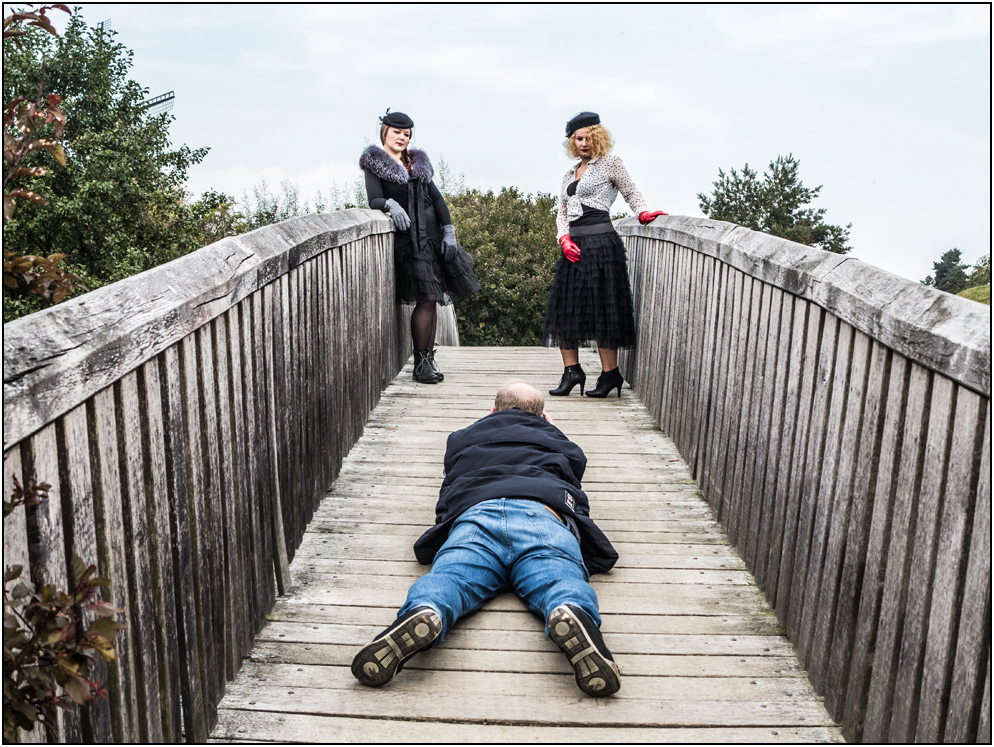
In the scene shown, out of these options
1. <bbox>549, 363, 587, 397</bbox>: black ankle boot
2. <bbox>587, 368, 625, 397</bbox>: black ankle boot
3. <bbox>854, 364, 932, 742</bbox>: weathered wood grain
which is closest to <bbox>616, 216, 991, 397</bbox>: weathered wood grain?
<bbox>854, 364, 932, 742</bbox>: weathered wood grain

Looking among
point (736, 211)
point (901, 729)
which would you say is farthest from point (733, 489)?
point (736, 211)

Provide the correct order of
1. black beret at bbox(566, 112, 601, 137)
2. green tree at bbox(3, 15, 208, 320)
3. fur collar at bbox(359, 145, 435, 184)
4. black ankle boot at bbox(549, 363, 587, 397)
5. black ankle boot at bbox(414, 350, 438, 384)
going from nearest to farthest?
black beret at bbox(566, 112, 601, 137), fur collar at bbox(359, 145, 435, 184), black ankle boot at bbox(549, 363, 587, 397), black ankle boot at bbox(414, 350, 438, 384), green tree at bbox(3, 15, 208, 320)

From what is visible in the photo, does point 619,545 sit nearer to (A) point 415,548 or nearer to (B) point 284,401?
(A) point 415,548

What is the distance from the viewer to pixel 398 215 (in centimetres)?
609

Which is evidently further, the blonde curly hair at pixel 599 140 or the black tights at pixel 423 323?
the black tights at pixel 423 323

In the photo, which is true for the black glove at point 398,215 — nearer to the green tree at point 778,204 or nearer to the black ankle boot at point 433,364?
the black ankle boot at point 433,364

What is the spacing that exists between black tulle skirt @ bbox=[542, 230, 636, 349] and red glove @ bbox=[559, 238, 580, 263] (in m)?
0.04

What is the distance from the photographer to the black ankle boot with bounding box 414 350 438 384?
6527mm

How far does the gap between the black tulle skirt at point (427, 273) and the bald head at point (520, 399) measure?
2.48 m

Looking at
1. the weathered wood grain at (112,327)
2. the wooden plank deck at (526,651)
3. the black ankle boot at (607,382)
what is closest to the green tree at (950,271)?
the black ankle boot at (607,382)

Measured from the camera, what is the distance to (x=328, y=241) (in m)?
4.15

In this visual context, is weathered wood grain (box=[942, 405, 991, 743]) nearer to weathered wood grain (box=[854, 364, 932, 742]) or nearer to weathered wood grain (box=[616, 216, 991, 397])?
weathered wood grain (box=[616, 216, 991, 397])

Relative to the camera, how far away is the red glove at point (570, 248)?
Answer: 5730 mm

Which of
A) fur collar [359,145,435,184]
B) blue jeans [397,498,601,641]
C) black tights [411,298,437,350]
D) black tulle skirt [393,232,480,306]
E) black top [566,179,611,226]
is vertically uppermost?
fur collar [359,145,435,184]
